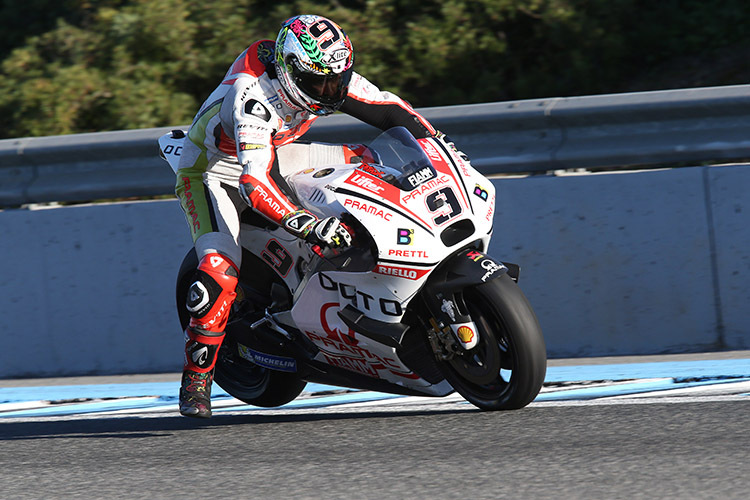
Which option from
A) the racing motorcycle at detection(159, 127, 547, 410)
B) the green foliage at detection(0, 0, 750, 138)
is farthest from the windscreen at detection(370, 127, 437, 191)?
the green foliage at detection(0, 0, 750, 138)

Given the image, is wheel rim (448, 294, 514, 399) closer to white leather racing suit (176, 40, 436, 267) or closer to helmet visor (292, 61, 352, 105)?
white leather racing suit (176, 40, 436, 267)

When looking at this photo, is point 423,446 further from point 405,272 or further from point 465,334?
point 405,272

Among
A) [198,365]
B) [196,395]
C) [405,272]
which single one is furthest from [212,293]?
[405,272]

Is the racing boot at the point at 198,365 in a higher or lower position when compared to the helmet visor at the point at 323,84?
lower

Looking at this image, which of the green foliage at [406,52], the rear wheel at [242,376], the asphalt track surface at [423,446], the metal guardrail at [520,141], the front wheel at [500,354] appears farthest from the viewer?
the green foliage at [406,52]

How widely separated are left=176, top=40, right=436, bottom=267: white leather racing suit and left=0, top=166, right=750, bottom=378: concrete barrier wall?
1.38 meters

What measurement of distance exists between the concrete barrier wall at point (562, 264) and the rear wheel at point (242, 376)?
48.0 inches

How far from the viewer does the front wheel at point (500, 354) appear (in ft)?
14.1

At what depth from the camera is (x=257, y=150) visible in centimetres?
A: 467

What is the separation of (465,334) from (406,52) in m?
5.65

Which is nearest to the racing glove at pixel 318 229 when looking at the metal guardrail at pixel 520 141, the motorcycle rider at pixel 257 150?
the motorcycle rider at pixel 257 150

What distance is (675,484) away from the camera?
339cm

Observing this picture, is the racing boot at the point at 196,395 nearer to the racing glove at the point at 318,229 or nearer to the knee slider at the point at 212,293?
the knee slider at the point at 212,293

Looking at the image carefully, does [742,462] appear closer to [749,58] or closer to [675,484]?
[675,484]
